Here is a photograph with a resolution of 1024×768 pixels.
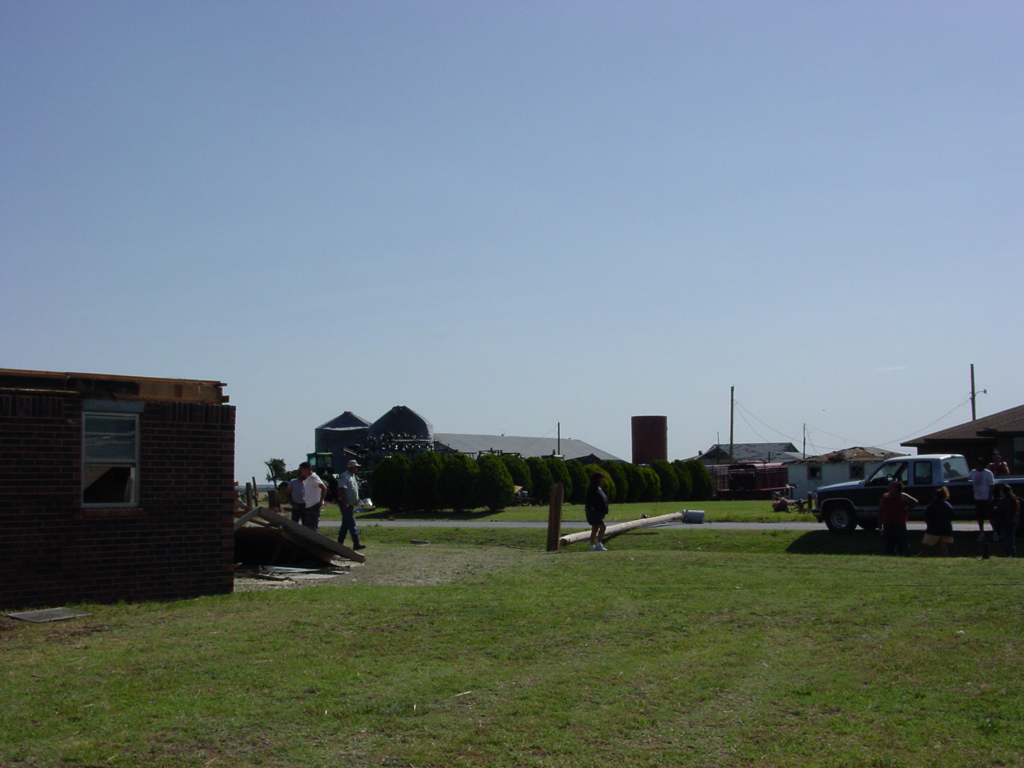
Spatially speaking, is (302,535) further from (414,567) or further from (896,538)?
(896,538)

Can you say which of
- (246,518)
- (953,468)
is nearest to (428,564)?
(246,518)

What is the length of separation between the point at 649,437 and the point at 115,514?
64.7 meters

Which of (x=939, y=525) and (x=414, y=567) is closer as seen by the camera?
(x=414, y=567)

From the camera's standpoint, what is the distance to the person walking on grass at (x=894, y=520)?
18.2 m

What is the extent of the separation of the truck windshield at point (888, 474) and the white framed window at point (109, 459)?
15.9 m

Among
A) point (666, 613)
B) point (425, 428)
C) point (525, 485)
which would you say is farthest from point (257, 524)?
point (425, 428)

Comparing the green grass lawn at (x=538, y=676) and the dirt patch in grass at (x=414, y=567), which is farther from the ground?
the dirt patch in grass at (x=414, y=567)

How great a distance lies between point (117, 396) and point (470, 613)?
5225 millimetres

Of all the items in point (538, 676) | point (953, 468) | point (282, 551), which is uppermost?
point (953, 468)

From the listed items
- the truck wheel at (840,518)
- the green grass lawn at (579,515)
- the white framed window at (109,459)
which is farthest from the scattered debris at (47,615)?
the green grass lawn at (579,515)

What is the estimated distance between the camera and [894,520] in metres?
18.2

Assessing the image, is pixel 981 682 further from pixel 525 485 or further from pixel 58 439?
pixel 525 485

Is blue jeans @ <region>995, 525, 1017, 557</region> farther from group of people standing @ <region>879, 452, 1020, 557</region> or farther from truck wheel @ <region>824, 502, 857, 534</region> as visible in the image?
truck wheel @ <region>824, 502, 857, 534</region>

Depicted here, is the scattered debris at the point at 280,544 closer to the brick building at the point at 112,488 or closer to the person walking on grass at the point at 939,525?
the brick building at the point at 112,488
